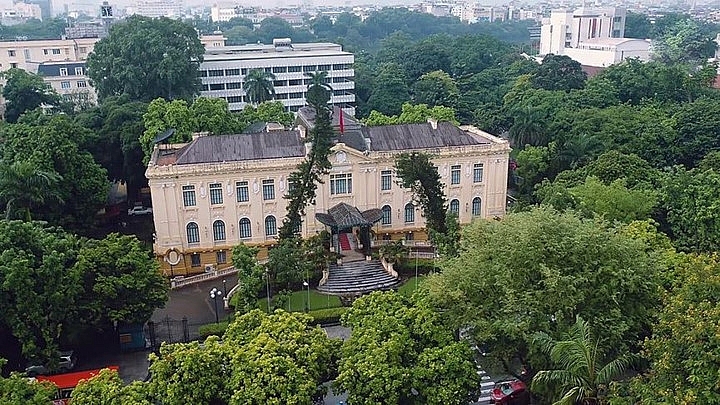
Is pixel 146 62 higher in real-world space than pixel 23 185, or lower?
higher

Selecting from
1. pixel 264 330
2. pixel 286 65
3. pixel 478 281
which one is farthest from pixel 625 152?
pixel 286 65

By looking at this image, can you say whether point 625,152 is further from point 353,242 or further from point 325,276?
point 325,276

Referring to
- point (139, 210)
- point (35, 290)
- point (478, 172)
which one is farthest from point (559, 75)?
point (35, 290)

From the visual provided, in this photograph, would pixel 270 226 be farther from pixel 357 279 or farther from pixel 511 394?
Answer: pixel 511 394

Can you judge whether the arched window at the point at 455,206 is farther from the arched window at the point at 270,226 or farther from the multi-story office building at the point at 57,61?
the multi-story office building at the point at 57,61

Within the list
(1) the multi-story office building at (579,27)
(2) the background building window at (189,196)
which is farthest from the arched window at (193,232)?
(1) the multi-story office building at (579,27)

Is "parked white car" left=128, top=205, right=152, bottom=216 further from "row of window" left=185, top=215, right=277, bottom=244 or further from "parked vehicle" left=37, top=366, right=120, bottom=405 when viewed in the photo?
"parked vehicle" left=37, top=366, right=120, bottom=405
